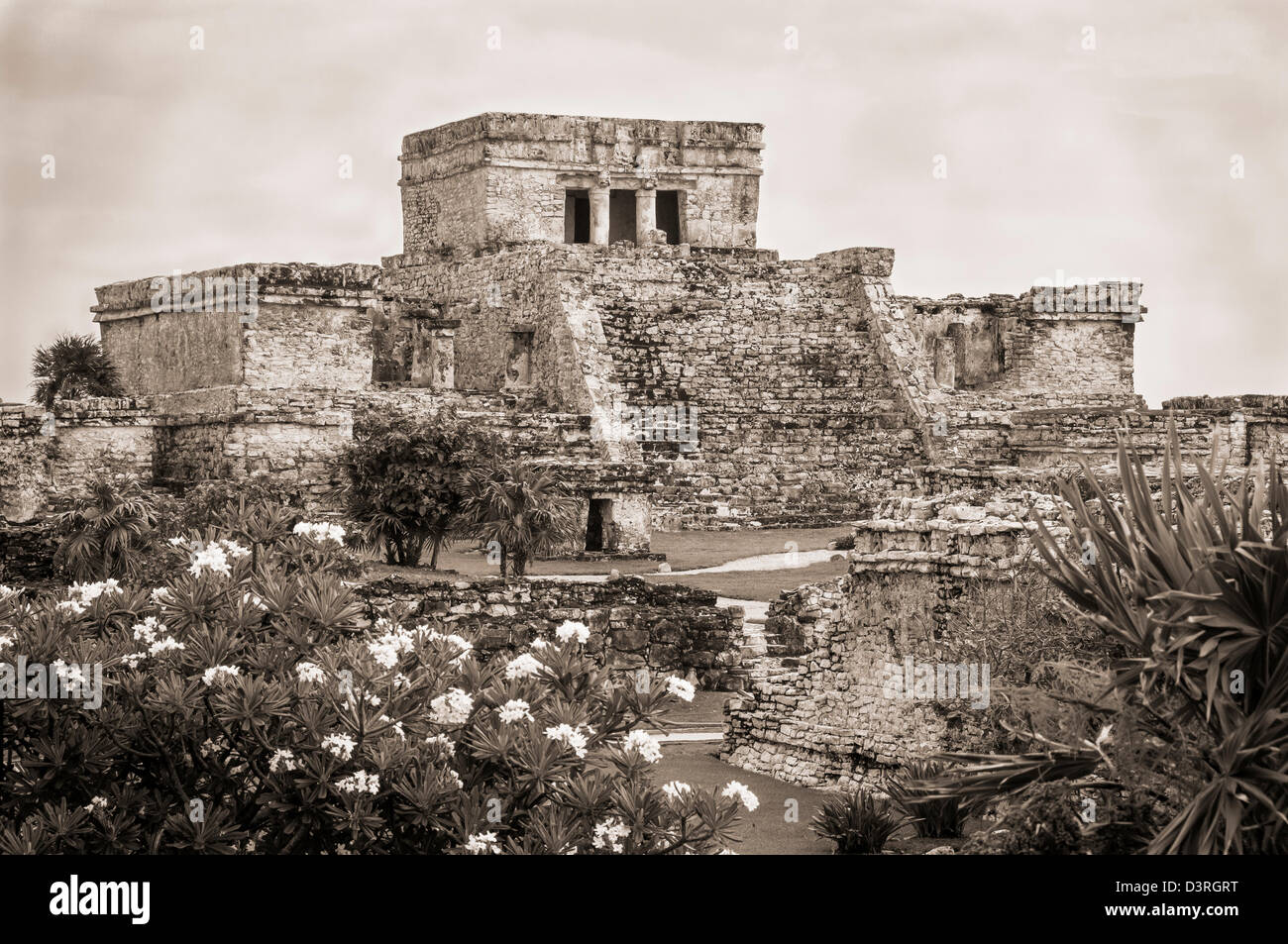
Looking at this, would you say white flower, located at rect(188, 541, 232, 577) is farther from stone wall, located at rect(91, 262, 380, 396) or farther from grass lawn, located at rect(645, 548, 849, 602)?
stone wall, located at rect(91, 262, 380, 396)

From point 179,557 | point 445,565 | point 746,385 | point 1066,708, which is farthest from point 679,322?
point 1066,708

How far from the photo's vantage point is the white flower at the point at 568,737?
731 centimetres

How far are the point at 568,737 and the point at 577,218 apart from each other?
90.5ft

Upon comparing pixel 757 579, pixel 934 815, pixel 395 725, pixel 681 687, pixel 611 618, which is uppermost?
pixel 681 687

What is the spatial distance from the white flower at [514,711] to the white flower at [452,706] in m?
0.14

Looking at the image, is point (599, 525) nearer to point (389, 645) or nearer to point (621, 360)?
point (621, 360)

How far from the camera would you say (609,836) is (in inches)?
282

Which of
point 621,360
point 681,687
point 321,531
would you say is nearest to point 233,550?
point 321,531

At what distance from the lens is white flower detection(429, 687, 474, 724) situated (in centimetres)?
743

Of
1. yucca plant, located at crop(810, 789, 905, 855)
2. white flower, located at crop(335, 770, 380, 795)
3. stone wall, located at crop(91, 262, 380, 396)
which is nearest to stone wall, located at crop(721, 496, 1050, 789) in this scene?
yucca plant, located at crop(810, 789, 905, 855)

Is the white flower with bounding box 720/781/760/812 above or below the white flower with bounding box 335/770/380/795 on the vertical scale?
below

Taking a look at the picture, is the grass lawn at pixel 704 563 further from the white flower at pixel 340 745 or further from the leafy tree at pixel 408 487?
the white flower at pixel 340 745

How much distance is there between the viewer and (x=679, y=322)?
27359 millimetres
